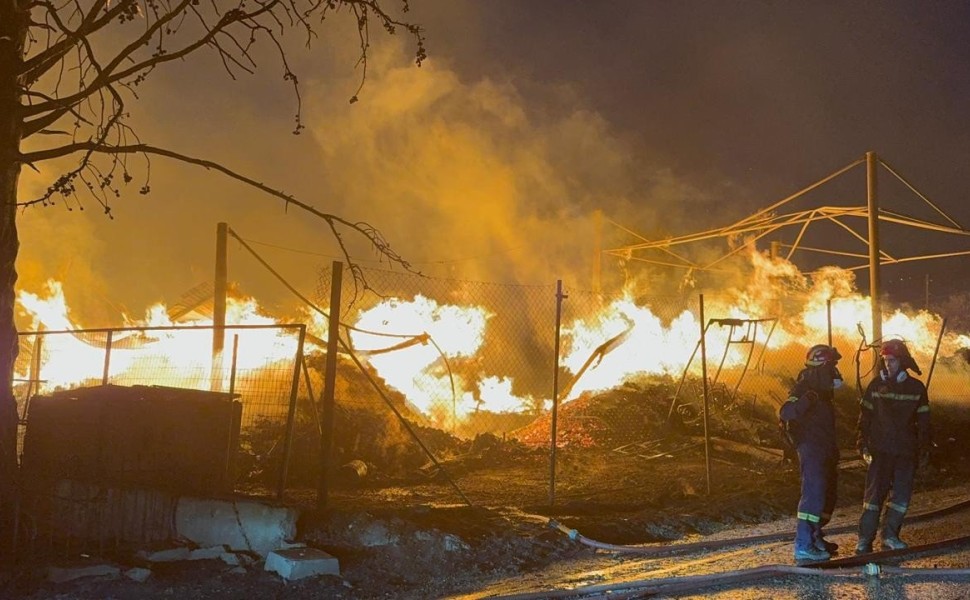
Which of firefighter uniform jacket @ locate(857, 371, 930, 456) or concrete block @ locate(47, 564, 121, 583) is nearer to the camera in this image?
concrete block @ locate(47, 564, 121, 583)

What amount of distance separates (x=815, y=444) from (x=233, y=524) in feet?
17.3

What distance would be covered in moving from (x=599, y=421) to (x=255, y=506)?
10078 millimetres

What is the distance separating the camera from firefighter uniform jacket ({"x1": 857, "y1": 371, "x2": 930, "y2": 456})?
668 centimetres

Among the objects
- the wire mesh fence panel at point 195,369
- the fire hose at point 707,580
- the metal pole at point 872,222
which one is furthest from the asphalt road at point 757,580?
the metal pole at point 872,222

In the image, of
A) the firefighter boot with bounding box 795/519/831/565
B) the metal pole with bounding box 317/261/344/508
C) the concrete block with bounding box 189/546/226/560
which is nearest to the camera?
the firefighter boot with bounding box 795/519/831/565

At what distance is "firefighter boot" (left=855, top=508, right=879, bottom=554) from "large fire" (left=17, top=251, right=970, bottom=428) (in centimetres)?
581

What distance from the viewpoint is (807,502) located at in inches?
249

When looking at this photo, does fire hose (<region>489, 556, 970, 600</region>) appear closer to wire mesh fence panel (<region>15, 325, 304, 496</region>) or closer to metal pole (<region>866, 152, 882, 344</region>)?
wire mesh fence panel (<region>15, 325, 304, 496</region>)

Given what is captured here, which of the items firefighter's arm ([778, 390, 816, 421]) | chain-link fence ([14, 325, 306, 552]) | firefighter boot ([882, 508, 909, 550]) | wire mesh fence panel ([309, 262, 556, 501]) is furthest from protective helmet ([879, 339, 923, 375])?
chain-link fence ([14, 325, 306, 552])

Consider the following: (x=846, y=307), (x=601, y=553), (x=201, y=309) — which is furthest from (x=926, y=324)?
(x=201, y=309)

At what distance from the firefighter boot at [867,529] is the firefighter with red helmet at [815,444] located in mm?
368

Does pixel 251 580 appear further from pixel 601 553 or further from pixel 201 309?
pixel 201 309

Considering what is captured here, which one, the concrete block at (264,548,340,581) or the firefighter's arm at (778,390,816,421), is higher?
the firefighter's arm at (778,390,816,421)

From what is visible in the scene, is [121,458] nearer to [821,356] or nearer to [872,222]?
[821,356]
